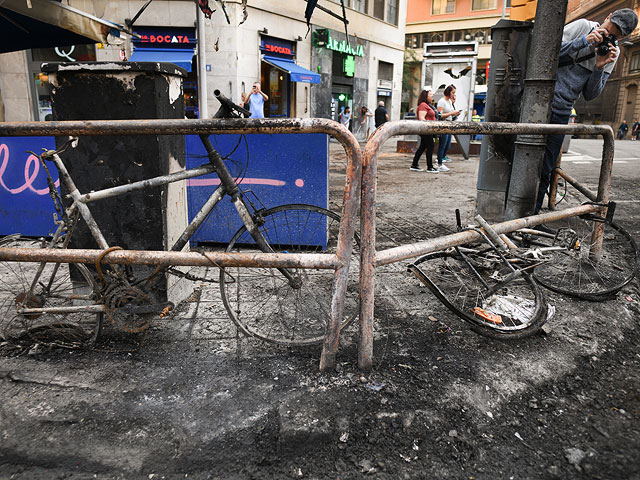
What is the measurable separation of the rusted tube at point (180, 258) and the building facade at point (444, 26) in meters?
45.8

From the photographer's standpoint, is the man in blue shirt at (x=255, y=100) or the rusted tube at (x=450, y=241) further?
the man in blue shirt at (x=255, y=100)

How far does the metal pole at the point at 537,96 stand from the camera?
13.4 feet

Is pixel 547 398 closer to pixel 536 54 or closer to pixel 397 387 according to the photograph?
pixel 397 387

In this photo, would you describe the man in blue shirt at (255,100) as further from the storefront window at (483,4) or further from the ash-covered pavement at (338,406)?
the storefront window at (483,4)

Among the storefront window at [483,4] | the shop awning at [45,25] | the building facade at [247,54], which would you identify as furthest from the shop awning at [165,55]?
the storefront window at [483,4]

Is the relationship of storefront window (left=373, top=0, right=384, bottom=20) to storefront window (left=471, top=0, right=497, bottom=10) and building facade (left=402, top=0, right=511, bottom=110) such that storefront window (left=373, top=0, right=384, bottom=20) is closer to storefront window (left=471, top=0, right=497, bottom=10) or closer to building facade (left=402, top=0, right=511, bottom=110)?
building facade (left=402, top=0, right=511, bottom=110)

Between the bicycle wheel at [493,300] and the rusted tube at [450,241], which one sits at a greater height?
the rusted tube at [450,241]

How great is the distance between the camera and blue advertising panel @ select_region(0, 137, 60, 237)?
15.6 ft

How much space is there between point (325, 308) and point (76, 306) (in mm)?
1619

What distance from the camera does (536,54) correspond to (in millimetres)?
4152

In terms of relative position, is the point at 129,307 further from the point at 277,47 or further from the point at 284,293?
the point at 277,47

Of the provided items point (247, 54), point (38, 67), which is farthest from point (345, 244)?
point (247, 54)

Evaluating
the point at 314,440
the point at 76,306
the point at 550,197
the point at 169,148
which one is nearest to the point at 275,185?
the point at 169,148

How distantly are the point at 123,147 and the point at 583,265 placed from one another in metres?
3.88
